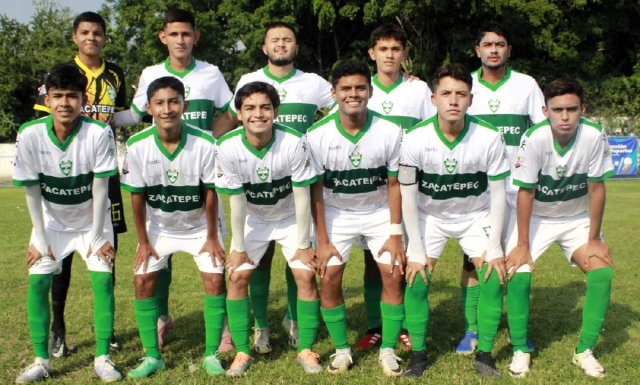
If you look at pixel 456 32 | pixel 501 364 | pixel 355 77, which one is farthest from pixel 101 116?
pixel 456 32

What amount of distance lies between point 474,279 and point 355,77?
1.96 meters

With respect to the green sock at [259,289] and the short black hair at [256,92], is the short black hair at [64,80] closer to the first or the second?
the short black hair at [256,92]

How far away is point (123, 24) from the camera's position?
35.1 meters

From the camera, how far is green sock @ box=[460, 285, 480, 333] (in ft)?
15.7

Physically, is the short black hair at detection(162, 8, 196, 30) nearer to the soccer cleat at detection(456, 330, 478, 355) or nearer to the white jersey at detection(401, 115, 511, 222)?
the white jersey at detection(401, 115, 511, 222)

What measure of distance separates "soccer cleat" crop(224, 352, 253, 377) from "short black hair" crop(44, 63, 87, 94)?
223 centimetres

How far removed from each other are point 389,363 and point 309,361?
0.58 metres

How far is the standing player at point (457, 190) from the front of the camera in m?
4.19

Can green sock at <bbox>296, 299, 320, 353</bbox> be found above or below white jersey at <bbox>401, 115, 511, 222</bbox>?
below

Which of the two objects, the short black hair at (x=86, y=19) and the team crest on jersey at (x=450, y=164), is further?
the short black hair at (x=86, y=19)

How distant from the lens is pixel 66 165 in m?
4.22

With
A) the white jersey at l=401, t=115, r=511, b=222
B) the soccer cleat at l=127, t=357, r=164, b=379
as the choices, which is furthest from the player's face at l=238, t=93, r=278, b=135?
the soccer cleat at l=127, t=357, r=164, b=379

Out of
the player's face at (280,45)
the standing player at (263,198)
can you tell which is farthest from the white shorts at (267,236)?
the player's face at (280,45)

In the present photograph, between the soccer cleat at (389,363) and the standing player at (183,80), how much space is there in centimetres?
133
